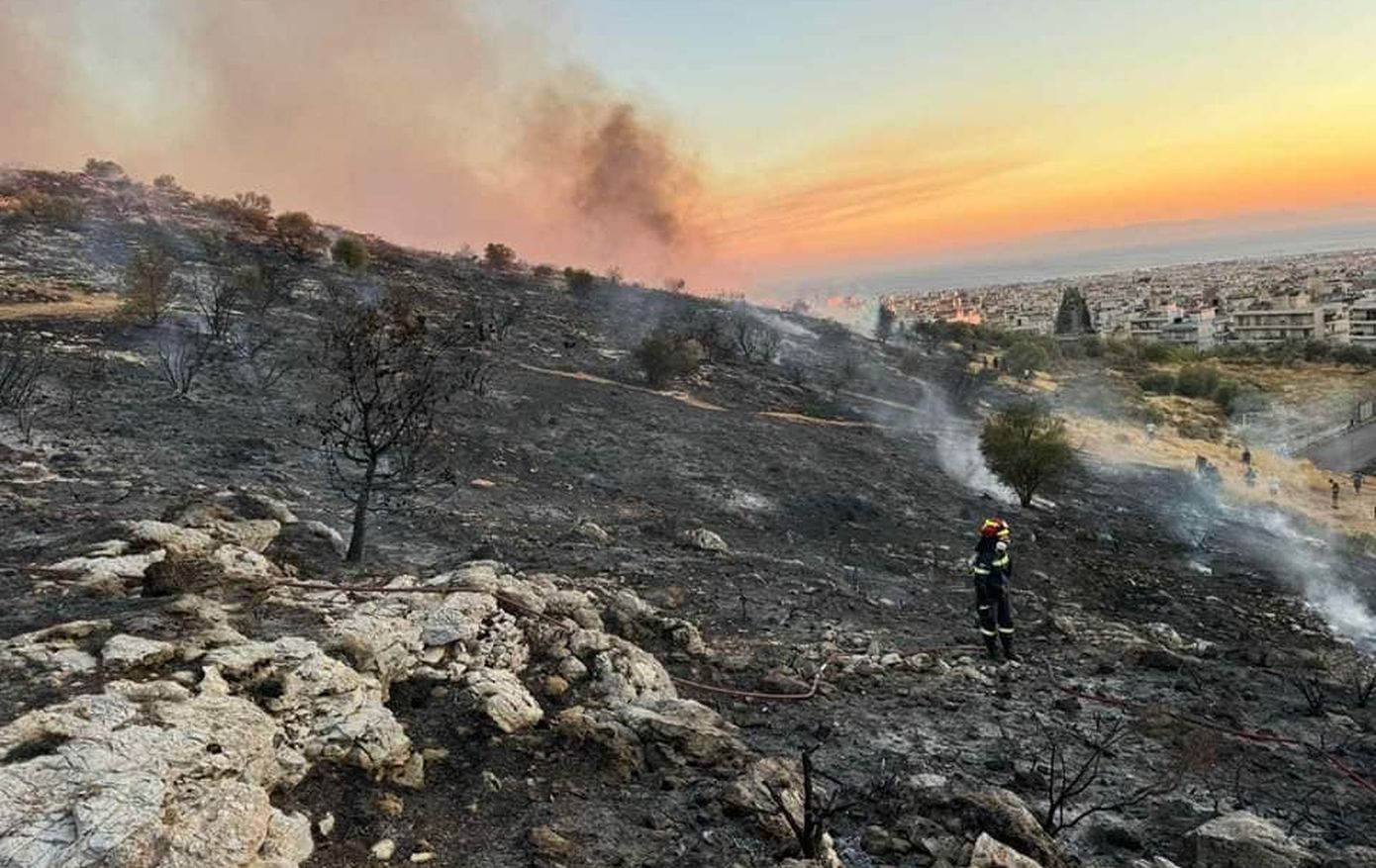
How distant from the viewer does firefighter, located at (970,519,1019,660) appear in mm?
8680

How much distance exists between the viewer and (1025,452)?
19.0m

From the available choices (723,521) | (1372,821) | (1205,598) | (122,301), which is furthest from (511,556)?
(122,301)

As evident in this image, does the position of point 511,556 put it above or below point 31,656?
below

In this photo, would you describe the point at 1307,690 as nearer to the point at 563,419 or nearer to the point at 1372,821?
the point at 1372,821

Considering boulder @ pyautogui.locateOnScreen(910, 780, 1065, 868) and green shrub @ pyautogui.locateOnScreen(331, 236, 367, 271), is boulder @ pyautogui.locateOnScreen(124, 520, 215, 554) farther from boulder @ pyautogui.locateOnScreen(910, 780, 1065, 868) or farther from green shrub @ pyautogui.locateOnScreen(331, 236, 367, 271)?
green shrub @ pyautogui.locateOnScreen(331, 236, 367, 271)

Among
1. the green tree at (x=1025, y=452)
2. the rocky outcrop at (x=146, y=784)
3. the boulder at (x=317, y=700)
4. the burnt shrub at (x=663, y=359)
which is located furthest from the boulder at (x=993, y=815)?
the burnt shrub at (x=663, y=359)

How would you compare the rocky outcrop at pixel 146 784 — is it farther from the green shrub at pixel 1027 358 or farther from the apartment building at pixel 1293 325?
the apartment building at pixel 1293 325

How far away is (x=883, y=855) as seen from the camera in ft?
15.3

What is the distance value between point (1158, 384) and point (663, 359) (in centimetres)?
4002

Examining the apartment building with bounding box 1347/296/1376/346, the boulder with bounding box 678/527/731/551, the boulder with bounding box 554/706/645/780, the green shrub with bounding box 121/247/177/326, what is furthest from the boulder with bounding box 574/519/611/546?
the apartment building with bounding box 1347/296/1376/346

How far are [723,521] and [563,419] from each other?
6.98 metres

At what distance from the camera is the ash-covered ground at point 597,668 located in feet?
14.4

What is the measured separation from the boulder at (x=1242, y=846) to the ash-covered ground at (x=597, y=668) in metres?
0.02

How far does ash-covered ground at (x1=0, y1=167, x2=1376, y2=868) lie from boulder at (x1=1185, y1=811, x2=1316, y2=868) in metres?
0.02
